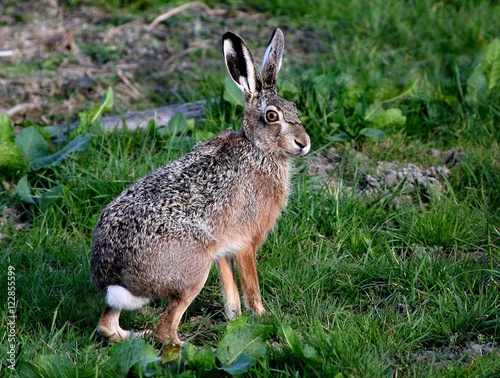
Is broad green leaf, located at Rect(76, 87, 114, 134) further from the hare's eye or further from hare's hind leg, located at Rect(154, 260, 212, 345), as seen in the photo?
hare's hind leg, located at Rect(154, 260, 212, 345)

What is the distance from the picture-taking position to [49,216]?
5.94 metres

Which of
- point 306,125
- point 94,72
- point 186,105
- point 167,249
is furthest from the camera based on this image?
point 94,72

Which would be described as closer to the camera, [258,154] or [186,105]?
[258,154]

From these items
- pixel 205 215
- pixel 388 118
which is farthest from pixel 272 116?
pixel 388 118

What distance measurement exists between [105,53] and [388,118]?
3291 mm

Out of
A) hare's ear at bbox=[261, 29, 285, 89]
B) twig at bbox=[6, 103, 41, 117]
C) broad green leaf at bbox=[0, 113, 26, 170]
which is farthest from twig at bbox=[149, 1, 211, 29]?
hare's ear at bbox=[261, 29, 285, 89]

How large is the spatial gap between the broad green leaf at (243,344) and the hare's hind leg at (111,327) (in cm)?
79

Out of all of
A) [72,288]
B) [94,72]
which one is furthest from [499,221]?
[94,72]

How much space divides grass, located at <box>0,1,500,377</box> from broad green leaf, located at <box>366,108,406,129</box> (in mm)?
89

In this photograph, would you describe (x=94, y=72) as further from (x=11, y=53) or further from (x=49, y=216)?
(x=49, y=216)

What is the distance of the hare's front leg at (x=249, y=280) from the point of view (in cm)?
495

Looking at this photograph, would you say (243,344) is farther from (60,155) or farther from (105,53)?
(105,53)

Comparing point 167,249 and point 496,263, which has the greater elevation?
point 167,249

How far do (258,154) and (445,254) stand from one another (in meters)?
1.48
